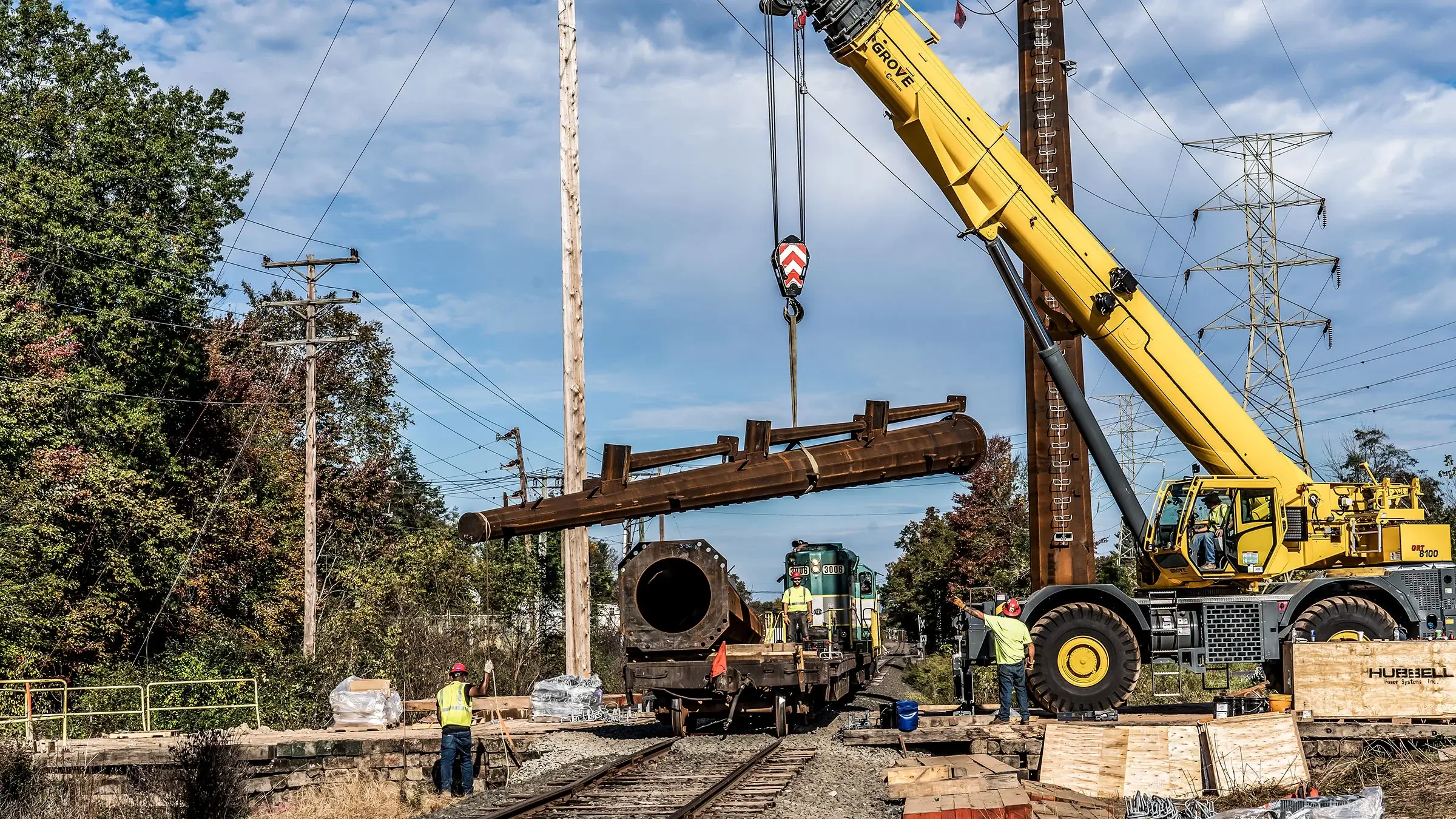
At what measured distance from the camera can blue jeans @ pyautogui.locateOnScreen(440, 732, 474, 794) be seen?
53.3 feet

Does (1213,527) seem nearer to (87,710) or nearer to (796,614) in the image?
(796,614)

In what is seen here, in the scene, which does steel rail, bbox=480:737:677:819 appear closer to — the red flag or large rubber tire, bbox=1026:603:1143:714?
the red flag

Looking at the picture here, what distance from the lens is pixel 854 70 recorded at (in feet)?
54.5

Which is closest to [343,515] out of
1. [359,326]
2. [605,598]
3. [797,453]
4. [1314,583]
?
[359,326]

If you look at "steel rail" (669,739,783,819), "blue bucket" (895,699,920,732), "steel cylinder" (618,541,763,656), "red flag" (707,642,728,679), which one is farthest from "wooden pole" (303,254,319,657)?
"blue bucket" (895,699,920,732)

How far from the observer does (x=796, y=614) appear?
21203 mm

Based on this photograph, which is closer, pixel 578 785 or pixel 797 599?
pixel 578 785

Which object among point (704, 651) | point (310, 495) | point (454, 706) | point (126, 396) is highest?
point (126, 396)

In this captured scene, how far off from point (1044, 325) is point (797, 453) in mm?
3980

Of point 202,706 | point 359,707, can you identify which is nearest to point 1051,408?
point 359,707

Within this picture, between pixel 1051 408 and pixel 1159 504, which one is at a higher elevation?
pixel 1051 408

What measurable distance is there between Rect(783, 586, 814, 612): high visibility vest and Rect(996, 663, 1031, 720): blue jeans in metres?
5.90

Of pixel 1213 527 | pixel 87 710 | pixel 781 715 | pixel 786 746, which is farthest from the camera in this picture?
pixel 87 710

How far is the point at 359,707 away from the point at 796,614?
23.5ft
